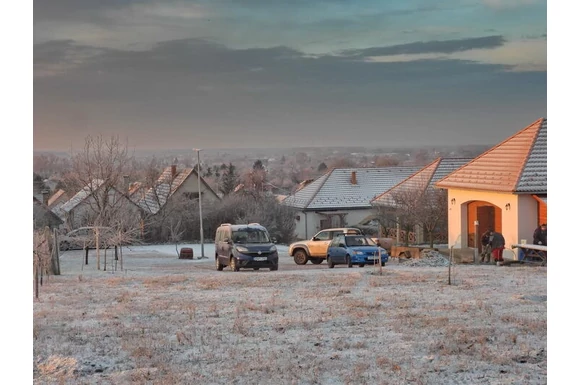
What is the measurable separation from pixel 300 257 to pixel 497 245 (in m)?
2.60

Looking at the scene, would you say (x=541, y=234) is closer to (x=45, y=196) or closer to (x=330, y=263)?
(x=330, y=263)

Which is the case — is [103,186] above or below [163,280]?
above

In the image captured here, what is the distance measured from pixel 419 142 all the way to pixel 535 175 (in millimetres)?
1574

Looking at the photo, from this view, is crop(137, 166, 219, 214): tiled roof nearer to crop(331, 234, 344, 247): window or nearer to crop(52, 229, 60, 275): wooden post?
crop(52, 229, 60, 275): wooden post

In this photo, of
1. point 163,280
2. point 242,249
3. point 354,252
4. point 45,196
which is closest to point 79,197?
point 45,196

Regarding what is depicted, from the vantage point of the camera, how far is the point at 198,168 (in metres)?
10.7

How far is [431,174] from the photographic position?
11383 millimetres

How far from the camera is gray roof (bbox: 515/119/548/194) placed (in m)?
10.1

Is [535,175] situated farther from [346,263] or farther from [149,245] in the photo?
[149,245]

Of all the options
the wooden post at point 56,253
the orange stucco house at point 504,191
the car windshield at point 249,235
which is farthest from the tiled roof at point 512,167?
the wooden post at point 56,253

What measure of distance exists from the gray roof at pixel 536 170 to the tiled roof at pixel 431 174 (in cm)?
116

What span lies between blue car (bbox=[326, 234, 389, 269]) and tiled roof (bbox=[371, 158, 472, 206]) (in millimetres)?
825

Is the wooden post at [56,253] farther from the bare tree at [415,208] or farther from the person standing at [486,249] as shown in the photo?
the person standing at [486,249]
